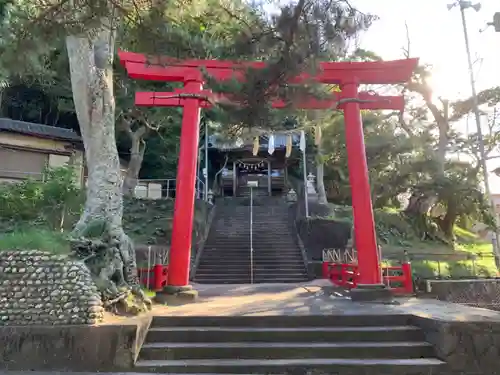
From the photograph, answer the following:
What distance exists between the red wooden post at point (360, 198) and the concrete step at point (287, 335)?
9.19 ft

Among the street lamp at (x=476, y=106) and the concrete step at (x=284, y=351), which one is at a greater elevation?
the street lamp at (x=476, y=106)

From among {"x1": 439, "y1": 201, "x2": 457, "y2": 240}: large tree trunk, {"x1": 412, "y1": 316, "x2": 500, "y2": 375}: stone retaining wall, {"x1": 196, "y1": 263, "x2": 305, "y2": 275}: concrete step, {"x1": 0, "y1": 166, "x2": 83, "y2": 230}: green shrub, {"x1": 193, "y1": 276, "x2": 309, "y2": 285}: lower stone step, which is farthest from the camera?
{"x1": 439, "y1": 201, "x2": 457, "y2": 240}: large tree trunk

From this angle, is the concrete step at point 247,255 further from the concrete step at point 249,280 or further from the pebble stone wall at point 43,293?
the pebble stone wall at point 43,293

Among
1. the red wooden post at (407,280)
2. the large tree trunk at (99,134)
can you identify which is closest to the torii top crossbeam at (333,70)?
the large tree trunk at (99,134)

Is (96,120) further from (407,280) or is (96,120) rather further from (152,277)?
(407,280)

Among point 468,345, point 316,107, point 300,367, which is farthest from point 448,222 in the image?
point 300,367

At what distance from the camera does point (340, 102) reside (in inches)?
352

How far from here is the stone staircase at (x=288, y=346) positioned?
15.6 ft

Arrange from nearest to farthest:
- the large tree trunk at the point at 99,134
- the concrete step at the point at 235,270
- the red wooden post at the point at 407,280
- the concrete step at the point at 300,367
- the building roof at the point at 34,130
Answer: the concrete step at the point at 300,367, the large tree trunk at the point at 99,134, the red wooden post at the point at 407,280, the concrete step at the point at 235,270, the building roof at the point at 34,130

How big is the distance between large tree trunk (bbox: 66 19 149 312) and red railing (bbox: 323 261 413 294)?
597 cm

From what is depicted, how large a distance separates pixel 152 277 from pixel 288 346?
4.82m

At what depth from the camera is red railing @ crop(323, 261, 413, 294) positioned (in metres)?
9.39

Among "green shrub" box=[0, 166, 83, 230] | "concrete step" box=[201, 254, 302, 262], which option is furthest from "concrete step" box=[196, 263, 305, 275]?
"green shrub" box=[0, 166, 83, 230]

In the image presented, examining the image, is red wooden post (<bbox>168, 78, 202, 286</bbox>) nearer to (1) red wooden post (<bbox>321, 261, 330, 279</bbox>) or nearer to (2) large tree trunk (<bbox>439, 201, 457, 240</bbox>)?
(1) red wooden post (<bbox>321, 261, 330, 279</bbox>)
